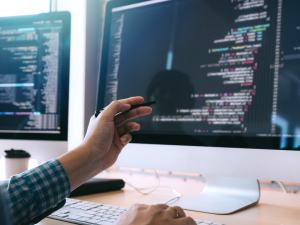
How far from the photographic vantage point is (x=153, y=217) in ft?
1.32

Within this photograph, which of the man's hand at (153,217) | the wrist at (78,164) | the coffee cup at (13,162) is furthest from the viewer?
the coffee cup at (13,162)

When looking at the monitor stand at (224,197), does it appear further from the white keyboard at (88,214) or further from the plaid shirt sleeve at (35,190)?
the plaid shirt sleeve at (35,190)

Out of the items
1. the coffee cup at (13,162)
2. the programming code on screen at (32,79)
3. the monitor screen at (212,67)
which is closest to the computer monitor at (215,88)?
the monitor screen at (212,67)

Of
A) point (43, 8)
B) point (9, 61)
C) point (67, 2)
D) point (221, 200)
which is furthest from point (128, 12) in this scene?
point (43, 8)

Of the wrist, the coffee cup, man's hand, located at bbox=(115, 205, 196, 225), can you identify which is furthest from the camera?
the coffee cup

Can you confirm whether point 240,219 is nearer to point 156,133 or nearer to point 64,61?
point 156,133

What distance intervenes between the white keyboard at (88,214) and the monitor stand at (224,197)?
151mm

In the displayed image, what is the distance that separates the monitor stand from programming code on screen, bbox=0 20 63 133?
56 centimetres

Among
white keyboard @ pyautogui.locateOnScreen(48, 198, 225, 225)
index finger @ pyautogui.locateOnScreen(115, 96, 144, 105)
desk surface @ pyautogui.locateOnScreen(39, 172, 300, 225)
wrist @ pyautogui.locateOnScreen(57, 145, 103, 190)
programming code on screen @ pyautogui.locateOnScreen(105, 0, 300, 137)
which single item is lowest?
desk surface @ pyautogui.locateOnScreen(39, 172, 300, 225)

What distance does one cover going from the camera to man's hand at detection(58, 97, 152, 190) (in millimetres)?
509

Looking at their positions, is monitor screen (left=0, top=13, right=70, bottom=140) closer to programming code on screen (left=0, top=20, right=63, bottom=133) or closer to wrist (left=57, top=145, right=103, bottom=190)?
programming code on screen (left=0, top=20, right=63, bottom=133)

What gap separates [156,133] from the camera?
0.73 m

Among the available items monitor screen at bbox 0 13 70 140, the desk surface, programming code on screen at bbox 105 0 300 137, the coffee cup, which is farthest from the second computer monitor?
the coffee cup

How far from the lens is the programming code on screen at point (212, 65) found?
0.59 meters
